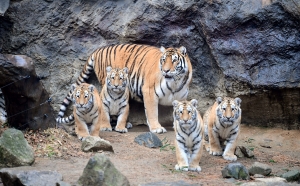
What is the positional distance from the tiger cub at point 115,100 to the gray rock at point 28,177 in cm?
336

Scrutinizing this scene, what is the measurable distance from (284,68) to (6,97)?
14.4 ft

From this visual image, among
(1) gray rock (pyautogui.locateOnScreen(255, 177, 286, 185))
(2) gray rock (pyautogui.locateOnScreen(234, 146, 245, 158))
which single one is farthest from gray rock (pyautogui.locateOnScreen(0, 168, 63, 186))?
(2) gray rock (pyautogui.locateOnScreen(234, 146, 245, 158))

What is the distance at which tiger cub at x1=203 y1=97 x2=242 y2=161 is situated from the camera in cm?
740

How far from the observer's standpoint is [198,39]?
31.1 feet

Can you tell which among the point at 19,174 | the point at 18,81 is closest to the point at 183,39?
the point at 18,81

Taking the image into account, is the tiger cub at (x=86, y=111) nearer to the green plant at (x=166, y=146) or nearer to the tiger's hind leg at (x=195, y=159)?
the green plant at (x=166, y=146)

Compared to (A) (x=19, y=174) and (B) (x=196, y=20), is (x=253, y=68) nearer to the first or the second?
(B) (x=196, y=20)

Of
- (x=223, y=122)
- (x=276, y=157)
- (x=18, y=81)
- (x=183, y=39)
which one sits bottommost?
(x=276, y=157)

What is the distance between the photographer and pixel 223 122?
7.44 metres

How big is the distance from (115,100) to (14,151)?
3122 mm

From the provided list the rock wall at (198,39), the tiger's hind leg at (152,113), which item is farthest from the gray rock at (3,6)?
the tiger's hind leg at (152,113)

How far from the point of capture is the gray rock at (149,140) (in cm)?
789

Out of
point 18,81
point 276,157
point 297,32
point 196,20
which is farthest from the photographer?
point 196,20

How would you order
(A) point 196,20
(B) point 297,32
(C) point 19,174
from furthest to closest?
(A) point 196,20 → (B) point 297,32 → (C) point 19,174
